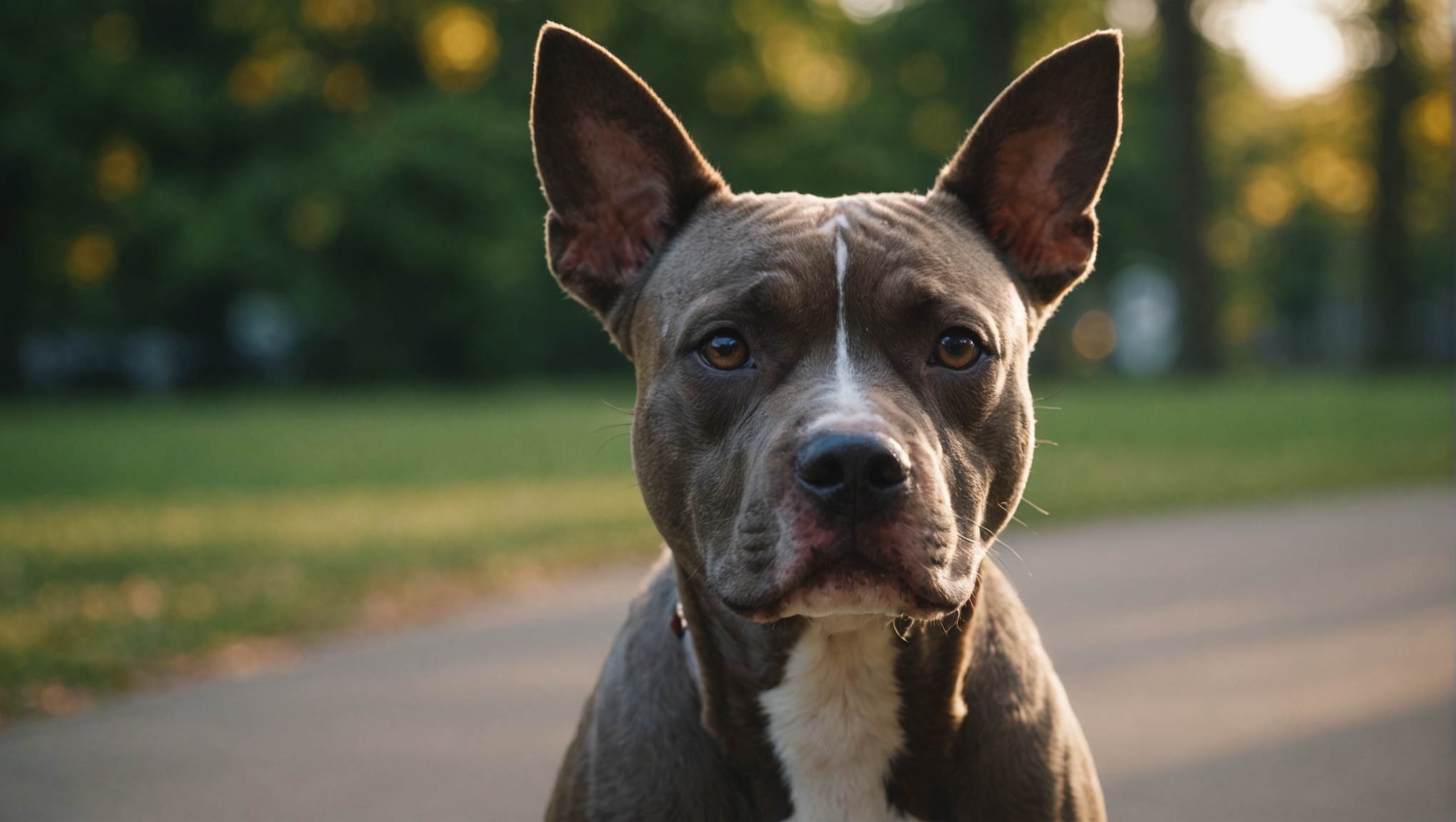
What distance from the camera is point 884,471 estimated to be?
2473mm

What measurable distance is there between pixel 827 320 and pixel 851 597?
65 cm

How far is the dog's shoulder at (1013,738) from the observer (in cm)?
283

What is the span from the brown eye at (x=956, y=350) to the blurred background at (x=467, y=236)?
7.14m

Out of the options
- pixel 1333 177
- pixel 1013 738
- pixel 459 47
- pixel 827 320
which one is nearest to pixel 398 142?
pixel 459 47

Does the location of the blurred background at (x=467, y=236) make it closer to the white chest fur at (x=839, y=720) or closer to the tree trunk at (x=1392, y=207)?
the tree trunk at (x=1392, y=207)

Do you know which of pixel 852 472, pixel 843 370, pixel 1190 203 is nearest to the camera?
pixel 852 472

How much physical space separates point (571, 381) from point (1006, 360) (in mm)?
33073

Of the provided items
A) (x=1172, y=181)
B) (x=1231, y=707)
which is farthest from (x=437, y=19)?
(x=1231, y=707)

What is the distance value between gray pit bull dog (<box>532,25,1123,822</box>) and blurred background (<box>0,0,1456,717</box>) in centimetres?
684

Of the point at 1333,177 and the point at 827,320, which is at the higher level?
the point at 827,320

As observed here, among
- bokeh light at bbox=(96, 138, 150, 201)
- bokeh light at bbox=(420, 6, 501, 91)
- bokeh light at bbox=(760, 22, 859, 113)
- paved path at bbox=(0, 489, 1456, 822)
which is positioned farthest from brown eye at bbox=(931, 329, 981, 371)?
bokeh light at bbox=(760, 22, 859, 113)

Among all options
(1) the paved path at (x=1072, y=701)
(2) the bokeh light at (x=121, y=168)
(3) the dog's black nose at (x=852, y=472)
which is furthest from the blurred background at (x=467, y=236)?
(3) the dog's black nose at (x=852, y=472)

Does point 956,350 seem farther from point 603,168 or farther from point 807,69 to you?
point 807,69

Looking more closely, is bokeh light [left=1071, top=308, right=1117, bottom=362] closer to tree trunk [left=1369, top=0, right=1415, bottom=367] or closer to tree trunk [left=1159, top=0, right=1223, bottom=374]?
tree trunk [left=1369, top=0, right=1415, bottom=367]
